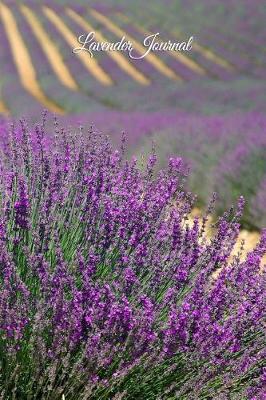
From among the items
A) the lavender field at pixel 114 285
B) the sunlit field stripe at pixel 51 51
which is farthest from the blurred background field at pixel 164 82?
the lavender field at pixel 114 285

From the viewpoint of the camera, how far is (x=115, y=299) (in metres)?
2.25

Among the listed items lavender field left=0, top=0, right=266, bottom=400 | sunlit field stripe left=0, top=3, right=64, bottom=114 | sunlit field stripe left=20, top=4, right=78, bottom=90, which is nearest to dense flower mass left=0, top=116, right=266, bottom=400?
lavender field left=0, top=0, right=266, bottom=400

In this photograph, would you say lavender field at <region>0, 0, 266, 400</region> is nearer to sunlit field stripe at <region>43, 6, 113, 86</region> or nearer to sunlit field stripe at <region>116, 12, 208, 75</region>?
sunlit field stripe at <region>43, 6, 113, 86</region>

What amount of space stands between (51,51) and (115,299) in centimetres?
2012

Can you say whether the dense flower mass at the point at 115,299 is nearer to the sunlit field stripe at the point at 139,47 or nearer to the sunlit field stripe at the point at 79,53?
the sunlit field stripe at the point at 79,53

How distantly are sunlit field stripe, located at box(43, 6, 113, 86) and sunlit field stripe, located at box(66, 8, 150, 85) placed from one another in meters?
0.55

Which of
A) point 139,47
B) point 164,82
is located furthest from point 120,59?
point 164,82

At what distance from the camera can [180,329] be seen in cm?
212

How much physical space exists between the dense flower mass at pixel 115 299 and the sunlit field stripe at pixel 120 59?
48.6 feet

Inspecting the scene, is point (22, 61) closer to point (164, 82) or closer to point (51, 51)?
point (51, 51)

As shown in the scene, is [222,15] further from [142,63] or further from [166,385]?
[166,385]

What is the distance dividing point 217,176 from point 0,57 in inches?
593

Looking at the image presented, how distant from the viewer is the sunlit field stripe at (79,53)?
18766 mm

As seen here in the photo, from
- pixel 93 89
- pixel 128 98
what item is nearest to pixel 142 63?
pixel 93 89
